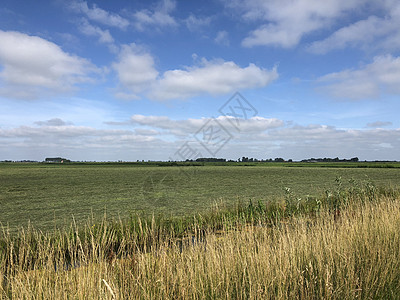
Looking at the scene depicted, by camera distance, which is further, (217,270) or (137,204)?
(137,204)

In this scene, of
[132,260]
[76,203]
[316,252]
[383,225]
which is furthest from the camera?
[76,203]

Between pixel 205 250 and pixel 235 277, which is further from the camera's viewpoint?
pixel 205 250

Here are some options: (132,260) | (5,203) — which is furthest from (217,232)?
(5,203)

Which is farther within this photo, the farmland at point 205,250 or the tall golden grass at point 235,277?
the farmland at point 205,250

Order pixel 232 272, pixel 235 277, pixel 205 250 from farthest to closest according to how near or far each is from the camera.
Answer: pixel 205 250
pixel 232 272
pixel 235 277

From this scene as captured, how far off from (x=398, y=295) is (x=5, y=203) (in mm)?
12714

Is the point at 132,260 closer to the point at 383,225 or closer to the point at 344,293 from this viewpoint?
the point at 344,293

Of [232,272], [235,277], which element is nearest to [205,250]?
[232,272]

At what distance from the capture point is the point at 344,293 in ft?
8.63

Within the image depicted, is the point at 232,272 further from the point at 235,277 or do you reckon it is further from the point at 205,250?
the point at 205,250

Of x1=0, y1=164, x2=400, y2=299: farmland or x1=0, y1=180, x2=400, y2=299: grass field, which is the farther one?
x1=0, y1=164, x2=400, y2=299: farmland

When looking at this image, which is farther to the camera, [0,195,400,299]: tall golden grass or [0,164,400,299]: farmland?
[0,164,400,299]: farmland

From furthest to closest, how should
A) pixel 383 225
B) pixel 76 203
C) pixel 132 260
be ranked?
1. pixel 76 203
2. pixel 383 225
3. pixel 132 260

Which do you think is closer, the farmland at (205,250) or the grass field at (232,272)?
the grass field at (232,272)
